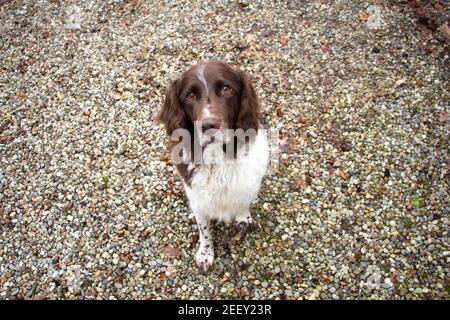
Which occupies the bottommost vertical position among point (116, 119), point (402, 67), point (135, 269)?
point (135, 269)

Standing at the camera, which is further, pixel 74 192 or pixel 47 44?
pixel 47 44

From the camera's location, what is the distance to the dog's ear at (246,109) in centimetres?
303

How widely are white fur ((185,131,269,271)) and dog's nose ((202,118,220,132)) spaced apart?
0.94 feet

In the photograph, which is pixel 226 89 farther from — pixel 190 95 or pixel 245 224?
pixel 245 224

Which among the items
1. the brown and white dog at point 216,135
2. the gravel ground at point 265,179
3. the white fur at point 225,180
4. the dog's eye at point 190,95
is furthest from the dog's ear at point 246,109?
the gravel ground at point 265,179

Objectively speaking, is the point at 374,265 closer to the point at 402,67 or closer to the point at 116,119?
Result: the point at 402,67

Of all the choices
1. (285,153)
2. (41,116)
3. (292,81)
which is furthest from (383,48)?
(41,116)

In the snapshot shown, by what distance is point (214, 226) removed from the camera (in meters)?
3.95

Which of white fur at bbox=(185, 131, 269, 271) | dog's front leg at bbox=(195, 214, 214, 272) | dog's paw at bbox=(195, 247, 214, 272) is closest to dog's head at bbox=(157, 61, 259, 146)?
white fur at bbox=(185, 131, 269, 271)

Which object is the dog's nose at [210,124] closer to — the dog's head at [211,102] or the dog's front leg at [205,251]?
the dog's head at [211,102]

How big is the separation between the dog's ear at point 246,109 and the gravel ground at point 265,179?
122 cm

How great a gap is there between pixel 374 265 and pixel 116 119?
3119mm

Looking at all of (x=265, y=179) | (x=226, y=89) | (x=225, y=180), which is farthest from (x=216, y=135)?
(x=265, y=179)
